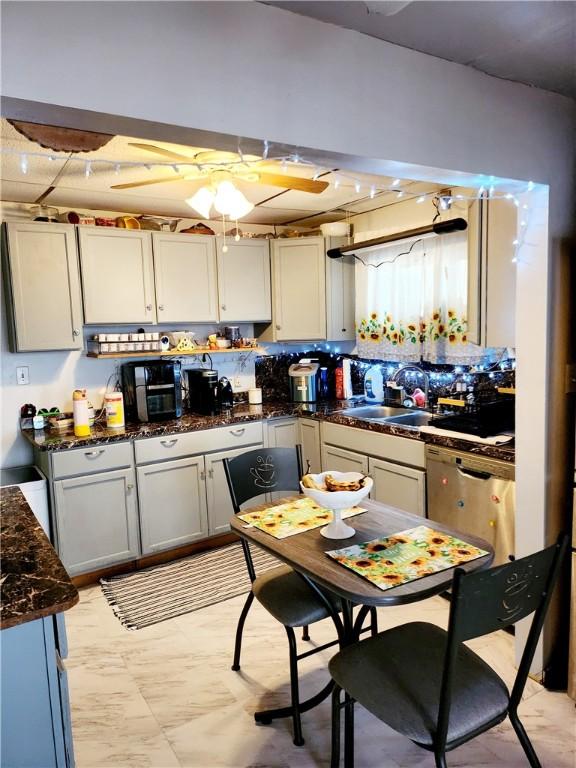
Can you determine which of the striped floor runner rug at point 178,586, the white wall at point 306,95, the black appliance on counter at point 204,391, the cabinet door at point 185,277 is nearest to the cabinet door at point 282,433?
the black appliance on counter at point 204,391

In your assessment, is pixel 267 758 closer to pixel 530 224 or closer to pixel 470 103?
pixel 530 224

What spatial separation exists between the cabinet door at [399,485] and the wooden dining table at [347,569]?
2.87 ft

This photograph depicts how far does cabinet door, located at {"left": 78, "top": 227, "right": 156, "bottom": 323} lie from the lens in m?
3.38

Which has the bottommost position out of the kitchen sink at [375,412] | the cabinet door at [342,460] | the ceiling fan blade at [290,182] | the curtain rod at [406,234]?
the cabinet door at [342,460]

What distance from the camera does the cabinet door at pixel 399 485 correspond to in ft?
9.91

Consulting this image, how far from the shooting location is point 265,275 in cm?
414

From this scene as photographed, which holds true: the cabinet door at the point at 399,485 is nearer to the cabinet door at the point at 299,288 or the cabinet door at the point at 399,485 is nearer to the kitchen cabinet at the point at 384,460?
the kitchen cabinet at the point at 384,460

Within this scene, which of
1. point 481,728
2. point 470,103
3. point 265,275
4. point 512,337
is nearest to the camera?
point 481,728

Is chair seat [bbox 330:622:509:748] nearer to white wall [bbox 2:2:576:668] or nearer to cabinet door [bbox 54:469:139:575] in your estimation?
white wall [bbox 2:2:576:668]

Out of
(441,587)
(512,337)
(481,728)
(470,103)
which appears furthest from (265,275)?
(481,728)

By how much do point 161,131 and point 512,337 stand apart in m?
1.98

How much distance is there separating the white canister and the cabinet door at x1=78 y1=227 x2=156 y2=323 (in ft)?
1.66

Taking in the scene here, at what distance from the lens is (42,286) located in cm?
324

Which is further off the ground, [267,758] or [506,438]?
[506,438]
